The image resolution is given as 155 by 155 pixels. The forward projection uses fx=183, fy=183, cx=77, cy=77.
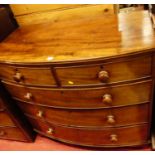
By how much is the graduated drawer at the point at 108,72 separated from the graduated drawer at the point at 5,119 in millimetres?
729

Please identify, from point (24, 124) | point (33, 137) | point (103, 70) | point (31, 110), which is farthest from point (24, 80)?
point (33, 137)

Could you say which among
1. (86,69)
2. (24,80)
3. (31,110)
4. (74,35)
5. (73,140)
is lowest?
(73,140)

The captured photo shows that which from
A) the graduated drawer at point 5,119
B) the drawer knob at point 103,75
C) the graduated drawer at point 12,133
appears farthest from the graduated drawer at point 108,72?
the graduated drawer at point 12,133

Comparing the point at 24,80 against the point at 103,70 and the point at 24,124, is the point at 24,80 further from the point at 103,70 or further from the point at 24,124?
the point at 24,124

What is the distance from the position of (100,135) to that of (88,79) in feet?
1.77

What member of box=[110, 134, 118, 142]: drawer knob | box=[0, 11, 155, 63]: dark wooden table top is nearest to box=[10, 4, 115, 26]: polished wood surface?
box=[0, 11, 155, 63]: dark wooden table top

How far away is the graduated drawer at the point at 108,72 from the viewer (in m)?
0.86

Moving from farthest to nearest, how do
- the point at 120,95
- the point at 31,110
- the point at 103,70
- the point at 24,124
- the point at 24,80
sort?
the point at 24,124, the point at 31,110, the point at 24,80, the point at 120,95, the point at 103,70

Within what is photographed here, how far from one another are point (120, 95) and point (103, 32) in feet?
1.20

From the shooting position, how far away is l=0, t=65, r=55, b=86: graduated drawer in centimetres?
100

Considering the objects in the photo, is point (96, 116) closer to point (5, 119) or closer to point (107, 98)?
point (107, 98)

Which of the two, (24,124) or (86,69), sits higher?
(86,69)

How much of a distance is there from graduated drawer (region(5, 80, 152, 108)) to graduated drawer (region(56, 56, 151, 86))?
0.05 metres
